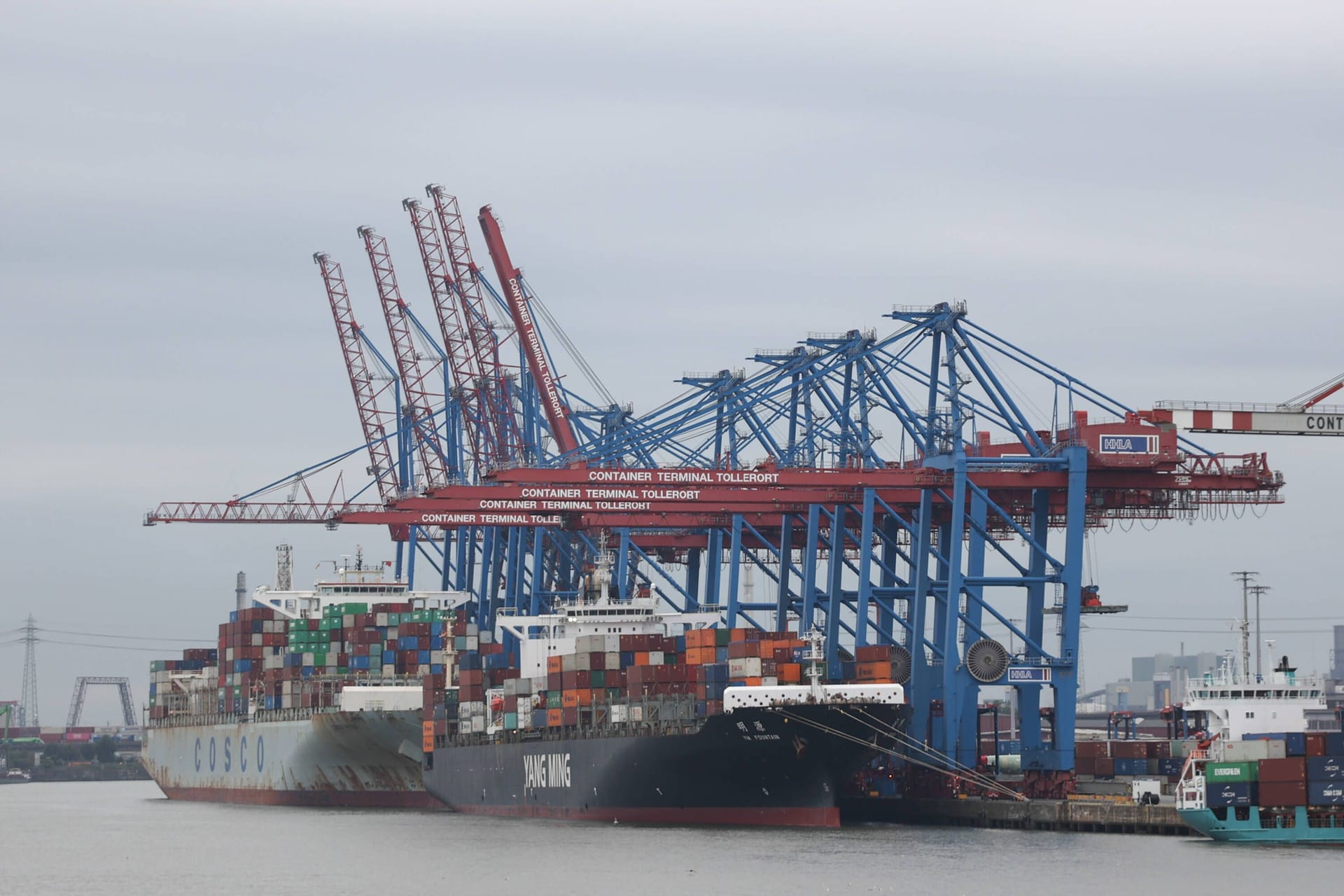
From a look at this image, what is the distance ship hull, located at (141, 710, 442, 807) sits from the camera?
77.1 m

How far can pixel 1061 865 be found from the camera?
48.0m

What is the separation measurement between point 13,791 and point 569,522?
84600mm

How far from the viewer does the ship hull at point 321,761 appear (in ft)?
253

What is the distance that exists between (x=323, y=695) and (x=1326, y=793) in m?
42.2

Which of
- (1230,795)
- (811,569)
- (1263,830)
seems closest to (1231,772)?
(1230,795)

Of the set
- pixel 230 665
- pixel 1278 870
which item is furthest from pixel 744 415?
pixel 1278 870

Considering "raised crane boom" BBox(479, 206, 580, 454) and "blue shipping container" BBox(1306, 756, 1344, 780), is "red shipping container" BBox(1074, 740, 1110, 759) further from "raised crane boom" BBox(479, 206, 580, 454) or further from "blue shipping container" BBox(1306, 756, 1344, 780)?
"raised crane boom" BBox(479, 206, 580, 454)

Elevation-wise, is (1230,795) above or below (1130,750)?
below

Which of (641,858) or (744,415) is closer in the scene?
(641,858)

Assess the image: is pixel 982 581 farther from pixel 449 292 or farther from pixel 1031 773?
pixel 449 292

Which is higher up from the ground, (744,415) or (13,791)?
(744,415)

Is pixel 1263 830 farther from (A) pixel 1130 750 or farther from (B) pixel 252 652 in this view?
(B) pixel 252 652

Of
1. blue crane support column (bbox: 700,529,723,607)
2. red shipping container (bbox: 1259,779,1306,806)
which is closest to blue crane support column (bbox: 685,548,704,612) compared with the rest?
blue crane support column (bbox: 700,529,723,607)

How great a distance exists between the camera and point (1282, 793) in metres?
50.9
